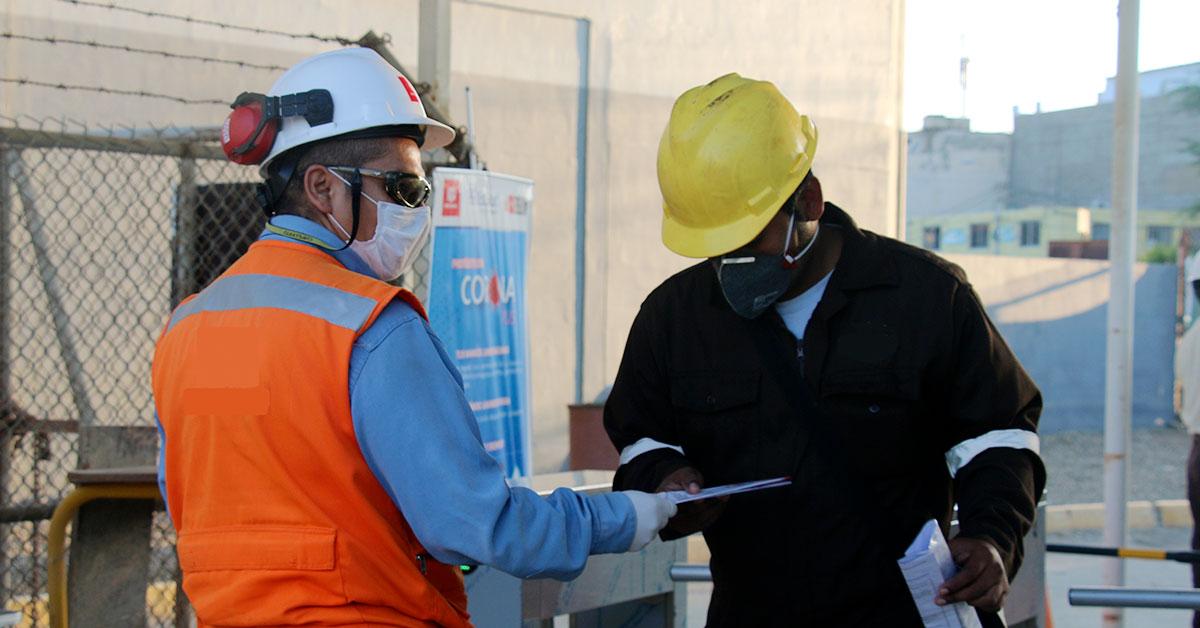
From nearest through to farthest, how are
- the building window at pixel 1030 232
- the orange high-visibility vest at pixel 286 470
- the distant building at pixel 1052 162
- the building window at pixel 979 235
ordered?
1. the orange high-visibility vest at pixel 286 470
2. the building window at pixel 1030 232
3. the building window at pixel 979 235
4. the distant building at pixel 1052 162

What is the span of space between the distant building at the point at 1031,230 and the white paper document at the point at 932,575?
32.8m

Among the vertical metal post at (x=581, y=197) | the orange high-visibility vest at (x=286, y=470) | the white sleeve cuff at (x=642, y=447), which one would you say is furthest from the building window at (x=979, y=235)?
the orange high-visibility vest at (x=286, y=470)

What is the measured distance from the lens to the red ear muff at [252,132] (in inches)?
90.9

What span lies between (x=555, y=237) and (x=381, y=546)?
26.3ft

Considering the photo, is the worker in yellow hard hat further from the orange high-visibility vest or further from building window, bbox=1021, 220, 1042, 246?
building window, bbox=1021, 220, 1042, 246

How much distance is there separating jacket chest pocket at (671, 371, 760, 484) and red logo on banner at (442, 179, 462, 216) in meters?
2.70

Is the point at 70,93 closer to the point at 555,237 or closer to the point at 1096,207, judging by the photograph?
the point at 555,237

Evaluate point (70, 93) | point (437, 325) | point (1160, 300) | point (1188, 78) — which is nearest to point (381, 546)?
point (437, 325)

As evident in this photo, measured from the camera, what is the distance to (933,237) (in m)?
38.9

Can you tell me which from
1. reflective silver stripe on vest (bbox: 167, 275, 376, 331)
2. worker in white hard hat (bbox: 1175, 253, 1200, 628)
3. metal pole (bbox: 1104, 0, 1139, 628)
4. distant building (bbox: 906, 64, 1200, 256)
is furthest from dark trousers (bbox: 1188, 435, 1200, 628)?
distant building (bbox: 906, 64, 1200, 256)

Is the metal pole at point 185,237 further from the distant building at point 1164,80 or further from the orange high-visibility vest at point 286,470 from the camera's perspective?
the distant building at point 1164,80

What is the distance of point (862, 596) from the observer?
261 cm

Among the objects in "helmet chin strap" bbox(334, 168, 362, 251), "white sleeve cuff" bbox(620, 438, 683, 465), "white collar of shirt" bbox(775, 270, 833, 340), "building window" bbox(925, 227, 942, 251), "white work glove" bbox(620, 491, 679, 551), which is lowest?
"white work glove" bbox(620, 491, 679, 551)

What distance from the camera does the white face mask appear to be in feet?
7.74
